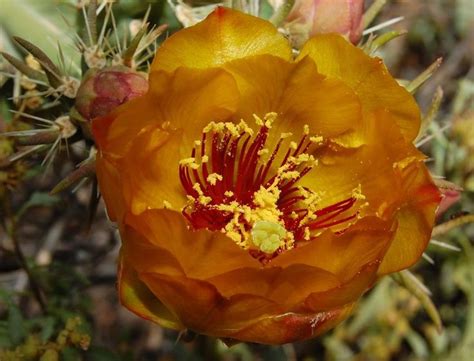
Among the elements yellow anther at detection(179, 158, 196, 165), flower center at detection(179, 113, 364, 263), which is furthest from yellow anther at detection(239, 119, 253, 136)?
yellow anther at detection(179, 158, 196, 165)

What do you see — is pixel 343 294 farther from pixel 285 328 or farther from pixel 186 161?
pixel 186 161

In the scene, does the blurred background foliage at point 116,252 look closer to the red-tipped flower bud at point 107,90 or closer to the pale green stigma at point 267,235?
the red-tipped flower bud at point 107,90

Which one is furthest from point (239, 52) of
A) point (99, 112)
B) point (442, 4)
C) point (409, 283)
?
point (442, 4)

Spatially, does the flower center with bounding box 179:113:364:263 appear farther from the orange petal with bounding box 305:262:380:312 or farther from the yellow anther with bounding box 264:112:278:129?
the orange petal with bounding box 305:262:380:312

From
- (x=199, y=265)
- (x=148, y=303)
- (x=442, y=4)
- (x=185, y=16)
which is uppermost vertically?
(x=185, y=16)

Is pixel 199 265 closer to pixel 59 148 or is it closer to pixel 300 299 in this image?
pixel 300 299

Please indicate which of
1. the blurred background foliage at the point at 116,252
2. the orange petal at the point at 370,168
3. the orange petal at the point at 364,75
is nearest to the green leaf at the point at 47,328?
the blurred background foliage at the point at 116,252

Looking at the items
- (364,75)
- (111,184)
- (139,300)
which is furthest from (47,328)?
(364,75)
